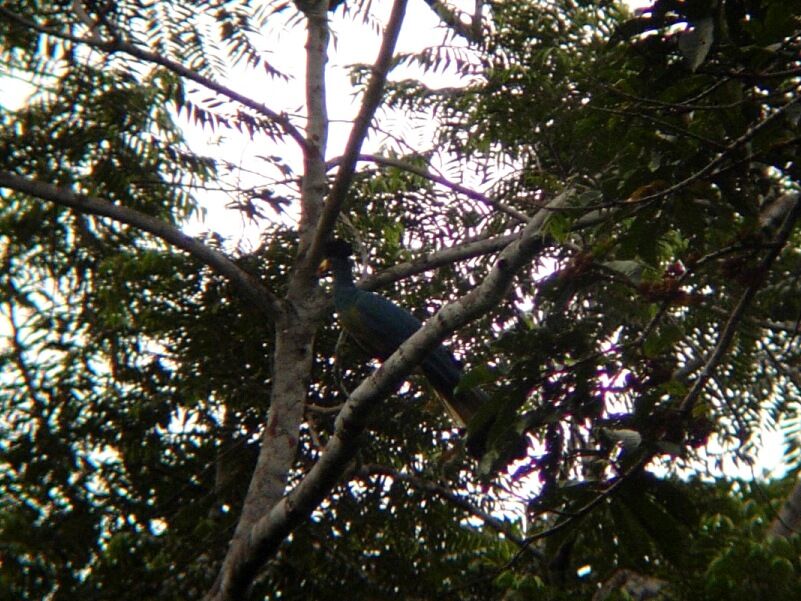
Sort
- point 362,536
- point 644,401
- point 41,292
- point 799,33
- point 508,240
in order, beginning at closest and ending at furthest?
point 799,33 < point 644,401 < point 508,240 < point 362,536 < point 41,292

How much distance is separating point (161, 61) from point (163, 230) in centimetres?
93

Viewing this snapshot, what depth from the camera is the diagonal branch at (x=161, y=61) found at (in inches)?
206

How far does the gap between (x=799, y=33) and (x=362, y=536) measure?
3713 mm

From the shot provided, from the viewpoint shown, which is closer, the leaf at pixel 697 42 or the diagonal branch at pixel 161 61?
the leaf at pixel 697 42

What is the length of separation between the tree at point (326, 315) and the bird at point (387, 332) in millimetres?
195

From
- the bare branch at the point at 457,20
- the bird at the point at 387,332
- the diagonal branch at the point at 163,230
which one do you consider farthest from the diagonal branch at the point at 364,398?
the bare branch at the point at 457,20

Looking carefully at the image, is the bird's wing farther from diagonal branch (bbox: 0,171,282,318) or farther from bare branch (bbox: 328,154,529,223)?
bare branch (bbox: 328,154,529,223)

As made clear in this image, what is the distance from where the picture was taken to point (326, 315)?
216 inches

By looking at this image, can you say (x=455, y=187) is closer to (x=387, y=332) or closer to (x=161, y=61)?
(x=387, y=332)

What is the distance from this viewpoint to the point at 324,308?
5.24 meters

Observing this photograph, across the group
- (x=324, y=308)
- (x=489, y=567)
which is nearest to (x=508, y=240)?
(x=324, y=308)

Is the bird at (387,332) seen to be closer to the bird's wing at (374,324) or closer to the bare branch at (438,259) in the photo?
the bird's wing at (374,324)

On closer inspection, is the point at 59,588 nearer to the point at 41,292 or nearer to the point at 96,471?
the point at 96,471

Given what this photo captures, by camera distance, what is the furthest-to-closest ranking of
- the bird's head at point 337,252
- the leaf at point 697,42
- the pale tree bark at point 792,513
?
the bird's head at point 337,252, the pale tree bark at point 792,513, the leaf at point 697,42
